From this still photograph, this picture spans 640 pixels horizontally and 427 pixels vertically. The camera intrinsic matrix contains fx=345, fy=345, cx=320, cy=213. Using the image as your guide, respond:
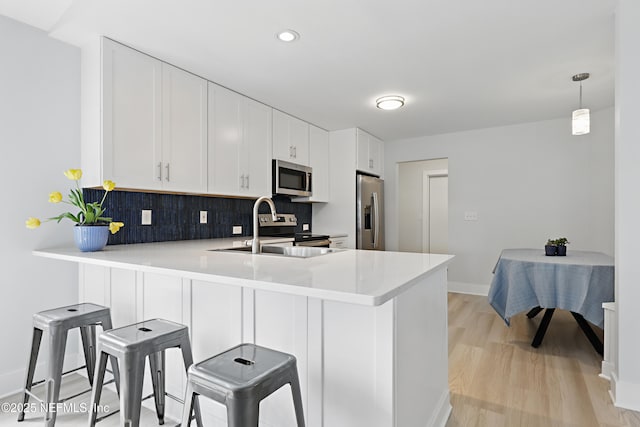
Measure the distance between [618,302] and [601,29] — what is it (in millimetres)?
1624

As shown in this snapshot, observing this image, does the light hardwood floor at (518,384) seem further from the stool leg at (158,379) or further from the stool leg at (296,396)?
the stool leg at (296,396)

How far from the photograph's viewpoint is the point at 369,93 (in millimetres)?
3178

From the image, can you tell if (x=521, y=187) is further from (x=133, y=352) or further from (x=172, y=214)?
(x=133, y=352)

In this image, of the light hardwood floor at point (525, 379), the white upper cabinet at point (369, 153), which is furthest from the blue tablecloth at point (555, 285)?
the white upper cabinet at point (369, 153)

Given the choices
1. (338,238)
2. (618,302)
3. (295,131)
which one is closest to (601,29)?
(618,302)

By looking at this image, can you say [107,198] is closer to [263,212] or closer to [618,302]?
[263,212]

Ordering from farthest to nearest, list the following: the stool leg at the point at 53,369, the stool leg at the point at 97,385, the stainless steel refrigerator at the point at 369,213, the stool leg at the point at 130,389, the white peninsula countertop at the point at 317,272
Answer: the stainless steel refrigerator at the point at 369,213 < the stool leg at the point at 53,369 < the stool leg at the point at 97,385 < the stool leg at the point at 130,389 < the white peninsula countertop at the point at 317,272

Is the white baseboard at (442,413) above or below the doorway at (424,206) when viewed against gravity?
below

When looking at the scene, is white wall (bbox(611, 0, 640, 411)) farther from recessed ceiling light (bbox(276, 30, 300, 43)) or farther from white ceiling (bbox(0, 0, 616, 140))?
recessed ceiling light (bbox(276, 30, 300, 43))

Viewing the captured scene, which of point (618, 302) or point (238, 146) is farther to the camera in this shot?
point (238, 146)

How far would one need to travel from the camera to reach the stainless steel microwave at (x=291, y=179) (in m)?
3.58

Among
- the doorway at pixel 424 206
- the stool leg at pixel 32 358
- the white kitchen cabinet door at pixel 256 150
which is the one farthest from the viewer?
the doorway at pixel 424 206

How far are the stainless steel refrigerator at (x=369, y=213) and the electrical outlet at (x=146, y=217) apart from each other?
2.49 metres

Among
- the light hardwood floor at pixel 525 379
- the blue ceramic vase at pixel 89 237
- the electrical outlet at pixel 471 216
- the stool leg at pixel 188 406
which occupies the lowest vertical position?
the light hardwood floor at pixel 525 379
